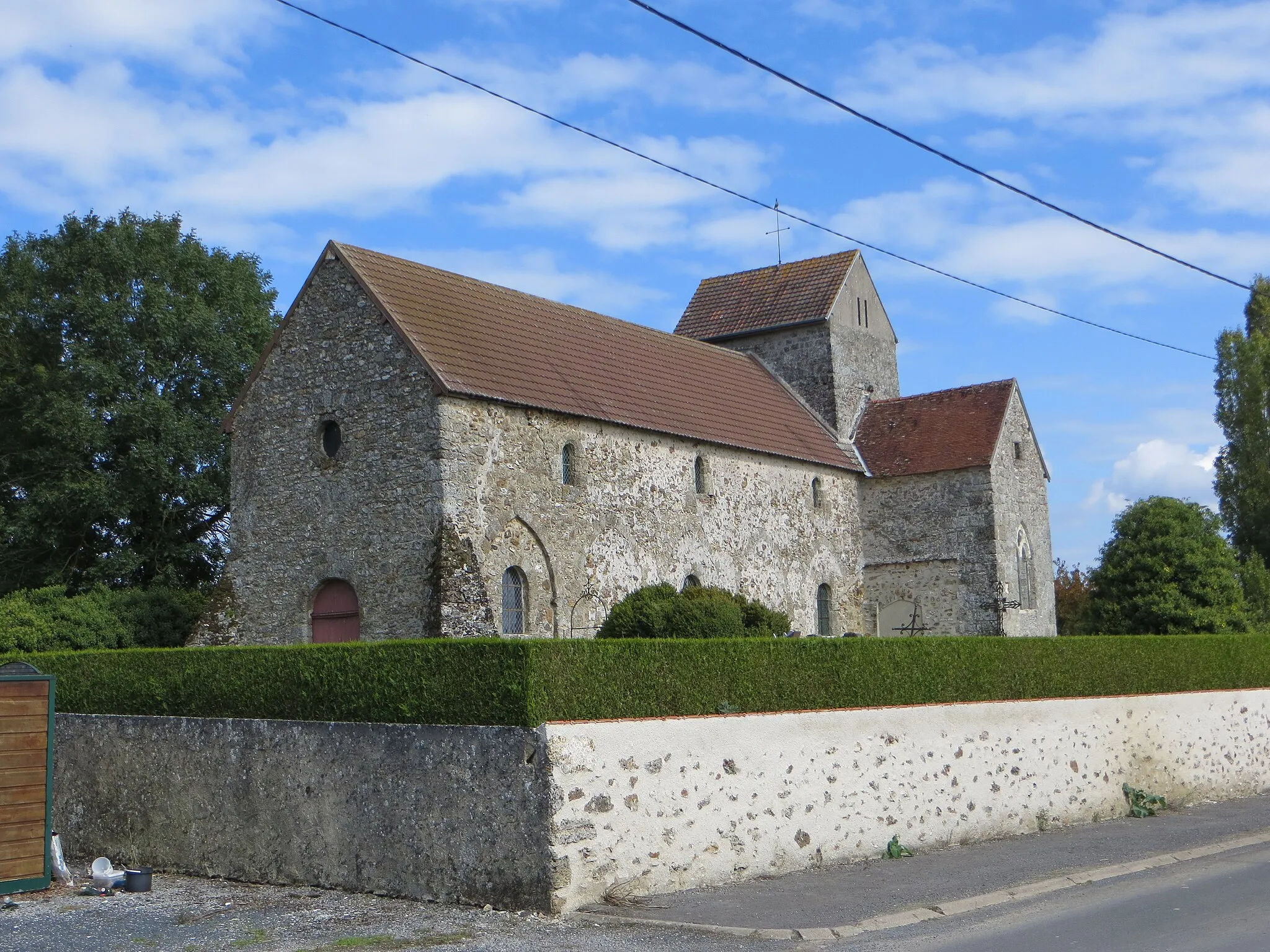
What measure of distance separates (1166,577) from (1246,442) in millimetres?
18278

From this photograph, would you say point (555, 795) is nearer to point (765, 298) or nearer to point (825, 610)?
point (825, 610)

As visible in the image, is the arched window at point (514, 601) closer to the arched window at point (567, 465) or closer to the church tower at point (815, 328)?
the arched window at point (567, 465)

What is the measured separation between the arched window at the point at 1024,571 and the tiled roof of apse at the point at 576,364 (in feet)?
16.1

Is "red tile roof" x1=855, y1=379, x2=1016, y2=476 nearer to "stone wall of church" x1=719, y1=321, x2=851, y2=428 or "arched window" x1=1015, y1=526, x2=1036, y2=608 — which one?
"stone wall of church" x1=719, y1=321, x2=851, y2=428

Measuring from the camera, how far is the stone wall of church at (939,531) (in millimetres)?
32625

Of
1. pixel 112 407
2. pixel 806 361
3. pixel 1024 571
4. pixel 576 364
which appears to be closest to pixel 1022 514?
pixel 1024 571

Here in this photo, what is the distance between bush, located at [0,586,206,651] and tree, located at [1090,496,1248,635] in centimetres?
2144

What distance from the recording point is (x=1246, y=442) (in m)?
45.2

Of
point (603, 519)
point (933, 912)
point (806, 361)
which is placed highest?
point (806, 361)

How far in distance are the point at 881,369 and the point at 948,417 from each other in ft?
13.0

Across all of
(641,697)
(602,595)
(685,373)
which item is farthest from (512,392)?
(641,697)

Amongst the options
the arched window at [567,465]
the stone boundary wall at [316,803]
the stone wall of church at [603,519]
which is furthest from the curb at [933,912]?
the arched window at [567,465]

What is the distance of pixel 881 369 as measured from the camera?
38.4m

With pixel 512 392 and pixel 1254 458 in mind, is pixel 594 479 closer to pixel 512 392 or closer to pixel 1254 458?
pixel 512 392
